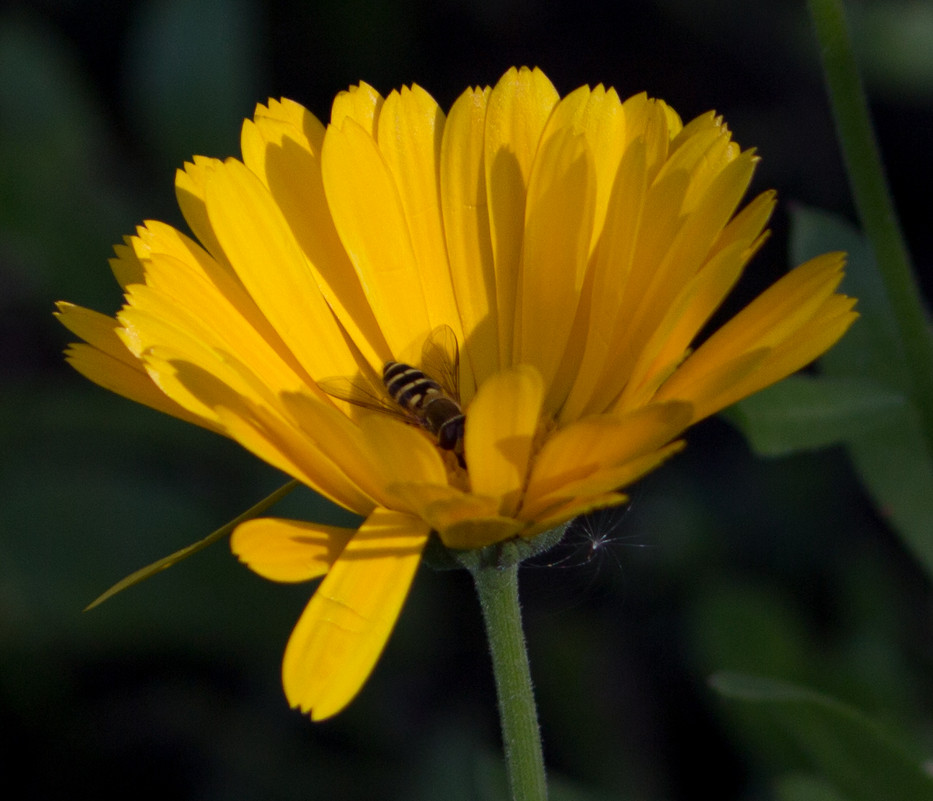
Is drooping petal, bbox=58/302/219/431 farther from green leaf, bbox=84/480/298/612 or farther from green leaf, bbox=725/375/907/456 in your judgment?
green leaf, bbox=725/375/907/456

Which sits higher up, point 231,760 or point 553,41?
point 553,41

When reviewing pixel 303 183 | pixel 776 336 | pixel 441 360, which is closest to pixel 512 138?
pixel 303 183

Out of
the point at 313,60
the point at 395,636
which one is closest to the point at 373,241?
the point at 395,636

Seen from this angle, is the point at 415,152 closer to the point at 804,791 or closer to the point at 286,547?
the point at 286,547

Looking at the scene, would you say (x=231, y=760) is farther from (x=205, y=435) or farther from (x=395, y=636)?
(x=205, y=435)

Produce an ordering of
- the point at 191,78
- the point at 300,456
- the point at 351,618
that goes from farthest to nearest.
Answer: the point at 191,78 < the point at 300,456 < the point at 351,618

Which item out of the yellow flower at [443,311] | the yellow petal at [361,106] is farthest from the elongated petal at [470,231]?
the yellow petal at [361,106]

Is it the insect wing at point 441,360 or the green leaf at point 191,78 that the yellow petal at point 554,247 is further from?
the green leaf at point 191,78
